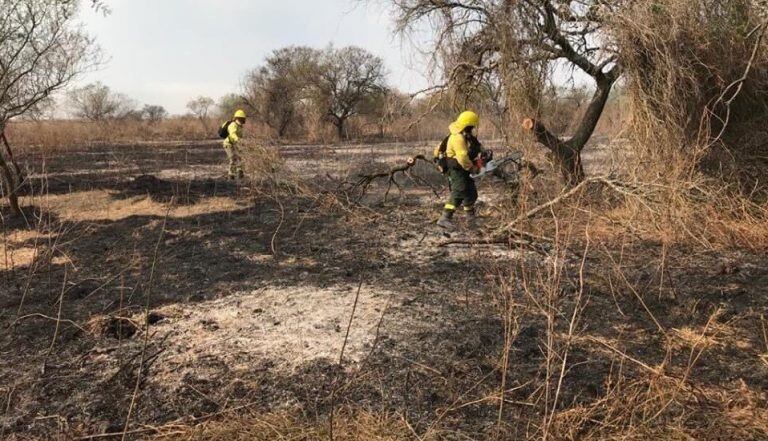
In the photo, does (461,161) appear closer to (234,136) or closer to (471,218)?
(471,218)

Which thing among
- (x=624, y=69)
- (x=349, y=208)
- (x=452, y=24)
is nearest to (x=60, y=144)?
(x=349, y=208)

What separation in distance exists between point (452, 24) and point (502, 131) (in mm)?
1823

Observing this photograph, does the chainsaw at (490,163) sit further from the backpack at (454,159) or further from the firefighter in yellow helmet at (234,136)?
the firefighter in yellow helmet at (234,136)

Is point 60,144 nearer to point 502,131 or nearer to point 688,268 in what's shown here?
point 502,131

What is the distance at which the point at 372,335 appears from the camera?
409 centimetres

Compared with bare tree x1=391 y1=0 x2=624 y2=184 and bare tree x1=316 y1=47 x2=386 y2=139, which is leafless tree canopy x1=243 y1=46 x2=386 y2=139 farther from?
bare tree x1=391 y1=0 x2=624 y2=184

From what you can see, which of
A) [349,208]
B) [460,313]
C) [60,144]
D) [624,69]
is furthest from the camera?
[60,144]

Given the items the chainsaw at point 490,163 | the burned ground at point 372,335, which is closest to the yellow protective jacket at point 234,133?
the burned ground at point 372,335

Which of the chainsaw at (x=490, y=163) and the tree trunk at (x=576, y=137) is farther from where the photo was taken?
the tree trunk at (x=576, y=137)

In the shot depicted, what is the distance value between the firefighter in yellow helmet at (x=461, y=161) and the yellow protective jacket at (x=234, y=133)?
520 cm

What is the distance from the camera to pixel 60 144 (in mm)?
21844

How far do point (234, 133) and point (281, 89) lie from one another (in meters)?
19.6

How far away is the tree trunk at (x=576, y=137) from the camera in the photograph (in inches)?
308

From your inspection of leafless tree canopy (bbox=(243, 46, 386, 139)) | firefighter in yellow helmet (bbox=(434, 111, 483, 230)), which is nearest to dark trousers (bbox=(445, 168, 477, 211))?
firefighter in yellow helmet (bbox=(434, 111, 483, 230))
